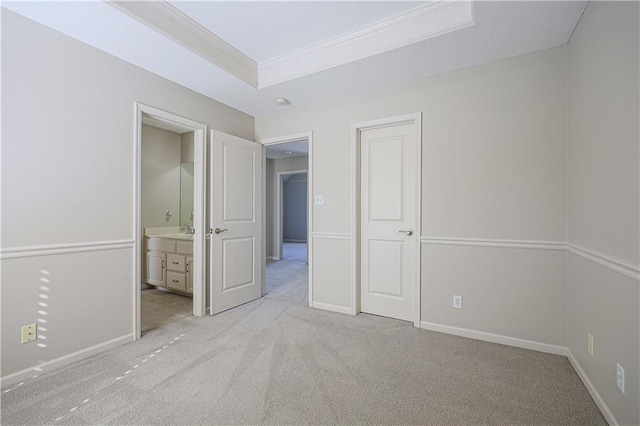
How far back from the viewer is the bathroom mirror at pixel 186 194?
4.80 meters

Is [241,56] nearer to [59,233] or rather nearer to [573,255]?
[59,233]

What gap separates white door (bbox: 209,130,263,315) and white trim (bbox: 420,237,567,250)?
202 centimetres

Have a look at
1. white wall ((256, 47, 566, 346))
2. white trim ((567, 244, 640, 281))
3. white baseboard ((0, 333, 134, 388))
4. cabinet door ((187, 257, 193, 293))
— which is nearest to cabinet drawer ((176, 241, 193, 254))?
cabinet door ((187, 257, 193, 293))

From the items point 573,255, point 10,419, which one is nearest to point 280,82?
point 573,255

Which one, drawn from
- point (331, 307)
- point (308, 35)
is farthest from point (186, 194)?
point (308, 35)

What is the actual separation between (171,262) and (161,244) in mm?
331

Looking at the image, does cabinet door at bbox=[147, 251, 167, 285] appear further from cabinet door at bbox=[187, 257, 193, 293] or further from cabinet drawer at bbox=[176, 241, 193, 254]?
cabinet door at bbox=[187, 257, 193, 293]

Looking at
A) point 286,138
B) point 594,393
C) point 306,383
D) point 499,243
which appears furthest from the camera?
point 286,138

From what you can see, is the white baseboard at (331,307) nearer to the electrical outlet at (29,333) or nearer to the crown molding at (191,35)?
the electrical outlet at (29,333)

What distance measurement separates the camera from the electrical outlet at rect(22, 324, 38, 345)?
1989 millimetres

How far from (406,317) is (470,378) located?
1076 millimetres

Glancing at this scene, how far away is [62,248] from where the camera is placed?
7.15 ft

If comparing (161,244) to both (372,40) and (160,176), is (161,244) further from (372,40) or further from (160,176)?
(372,40)

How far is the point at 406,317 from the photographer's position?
307cm
